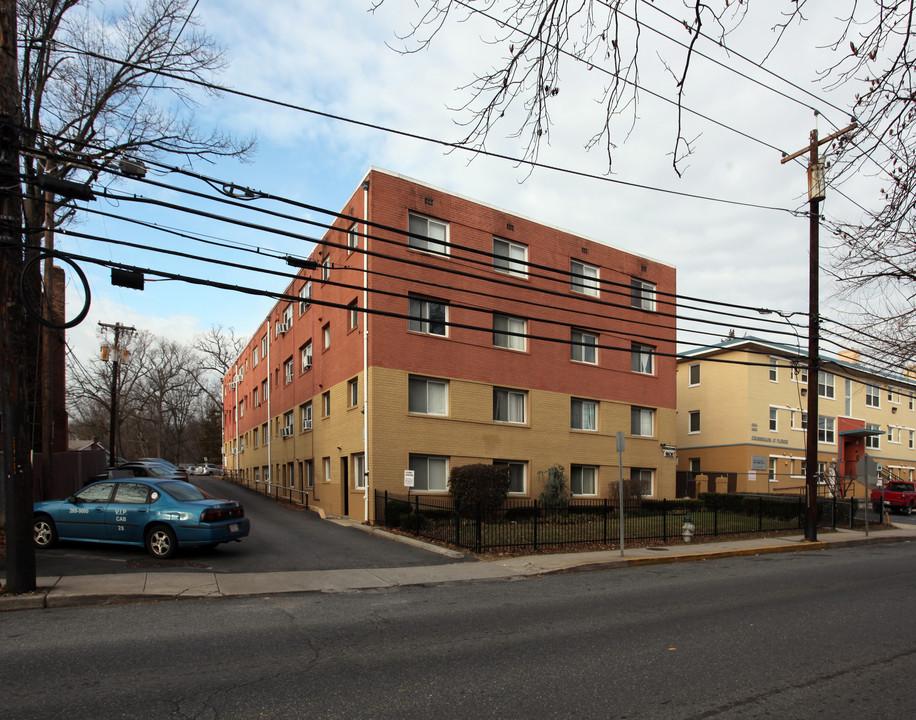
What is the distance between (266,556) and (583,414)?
55.5 ft

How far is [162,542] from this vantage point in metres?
12.8

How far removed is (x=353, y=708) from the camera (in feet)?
17.1

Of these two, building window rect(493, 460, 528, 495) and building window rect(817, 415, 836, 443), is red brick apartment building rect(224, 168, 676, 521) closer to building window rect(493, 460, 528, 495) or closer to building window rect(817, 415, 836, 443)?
building window rect(493, 460, 528, 495)

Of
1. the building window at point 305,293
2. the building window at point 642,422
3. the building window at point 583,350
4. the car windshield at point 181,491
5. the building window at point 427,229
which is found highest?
the building window at point 427,229

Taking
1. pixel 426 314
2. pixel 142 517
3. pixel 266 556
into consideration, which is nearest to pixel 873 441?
pixel 426 314

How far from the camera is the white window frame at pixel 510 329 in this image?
2533 centimetres

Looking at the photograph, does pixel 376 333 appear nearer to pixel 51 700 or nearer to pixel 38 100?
pixel 38 100

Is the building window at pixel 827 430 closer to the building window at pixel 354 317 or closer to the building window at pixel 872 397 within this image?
the building window at pixel 872 397

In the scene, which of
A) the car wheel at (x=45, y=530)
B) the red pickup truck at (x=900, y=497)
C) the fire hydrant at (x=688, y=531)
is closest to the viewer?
the car wheel at (x=45, y=530)

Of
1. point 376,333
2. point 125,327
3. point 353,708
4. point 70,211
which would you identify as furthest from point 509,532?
point 125,327

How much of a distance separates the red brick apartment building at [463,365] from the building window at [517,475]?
71mm

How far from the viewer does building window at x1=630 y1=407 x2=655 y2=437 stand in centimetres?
2992

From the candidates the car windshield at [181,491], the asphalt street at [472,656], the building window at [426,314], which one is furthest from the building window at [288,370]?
the asphalt street at [472,656]

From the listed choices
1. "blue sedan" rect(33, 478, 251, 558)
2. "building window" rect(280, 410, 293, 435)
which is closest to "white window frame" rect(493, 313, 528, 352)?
"building window" rect(280, 410, 293, 435)
